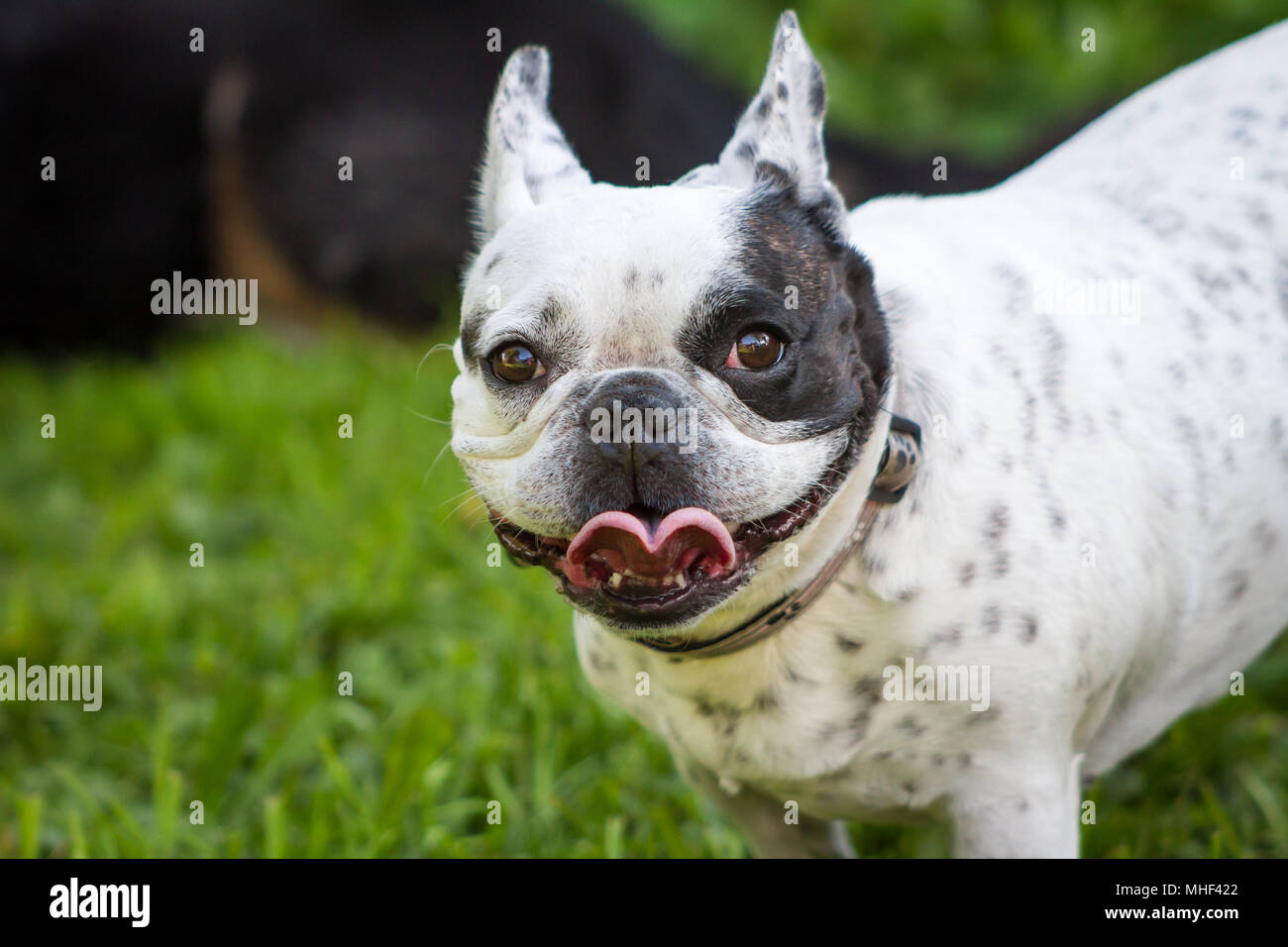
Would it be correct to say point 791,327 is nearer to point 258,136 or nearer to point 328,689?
point 328,689

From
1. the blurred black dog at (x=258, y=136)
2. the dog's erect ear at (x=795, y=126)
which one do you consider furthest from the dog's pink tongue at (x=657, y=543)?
the blurred black dog at (x=258, y=136)

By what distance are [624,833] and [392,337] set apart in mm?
3559

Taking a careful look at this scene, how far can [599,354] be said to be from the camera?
1.89 m

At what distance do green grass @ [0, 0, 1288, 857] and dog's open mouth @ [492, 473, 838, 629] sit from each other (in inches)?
40.1

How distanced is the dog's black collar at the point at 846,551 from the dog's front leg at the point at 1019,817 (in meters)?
0.44

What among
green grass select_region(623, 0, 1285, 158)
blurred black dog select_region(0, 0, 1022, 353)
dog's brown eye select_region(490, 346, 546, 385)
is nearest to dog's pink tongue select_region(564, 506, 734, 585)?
dog's brown eye select_region(490, 346, 546, 385)

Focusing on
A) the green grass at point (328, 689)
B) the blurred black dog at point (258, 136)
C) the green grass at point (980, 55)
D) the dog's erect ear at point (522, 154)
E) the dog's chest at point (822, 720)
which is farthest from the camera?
the green grass at point (980, 55)

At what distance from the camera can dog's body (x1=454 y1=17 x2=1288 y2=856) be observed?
2.03 meters

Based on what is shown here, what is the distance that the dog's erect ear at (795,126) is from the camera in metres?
2.03

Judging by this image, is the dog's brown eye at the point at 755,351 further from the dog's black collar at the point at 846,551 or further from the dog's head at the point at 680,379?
the dog's black collar at the point at 846,551

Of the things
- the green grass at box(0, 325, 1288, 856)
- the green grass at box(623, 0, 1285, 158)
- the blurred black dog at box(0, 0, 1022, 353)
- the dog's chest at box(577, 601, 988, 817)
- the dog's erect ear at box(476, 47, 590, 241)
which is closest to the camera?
the dog's chest at box(577, 601, 988, 817)

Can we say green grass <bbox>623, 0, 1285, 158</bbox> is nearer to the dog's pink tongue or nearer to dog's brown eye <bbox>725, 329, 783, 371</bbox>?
dog's brown eye <bbox>725, 329, 783, 371</bbox>
